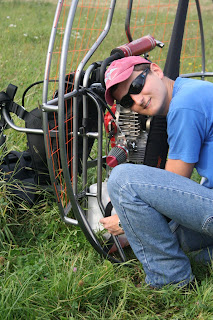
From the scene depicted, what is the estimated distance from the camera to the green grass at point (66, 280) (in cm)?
203

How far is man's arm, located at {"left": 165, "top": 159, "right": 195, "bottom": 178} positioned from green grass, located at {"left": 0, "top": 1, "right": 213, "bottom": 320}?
58 cm

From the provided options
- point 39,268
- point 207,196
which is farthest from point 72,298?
point 207,196

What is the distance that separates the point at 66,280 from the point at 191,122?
951mm

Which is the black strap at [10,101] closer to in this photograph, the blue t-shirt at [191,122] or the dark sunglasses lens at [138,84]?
the dark sunglasses lens at [138,84]

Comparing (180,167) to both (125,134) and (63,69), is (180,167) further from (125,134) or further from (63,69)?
(63,69)

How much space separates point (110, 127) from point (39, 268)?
84 cm

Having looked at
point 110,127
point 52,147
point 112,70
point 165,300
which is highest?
point 112,70

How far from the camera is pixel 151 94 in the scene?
6.93ft

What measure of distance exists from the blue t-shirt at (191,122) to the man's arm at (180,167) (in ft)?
0.09

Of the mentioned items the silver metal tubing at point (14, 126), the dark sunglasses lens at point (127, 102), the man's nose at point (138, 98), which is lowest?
the silver metal tubing at point (14, 126)

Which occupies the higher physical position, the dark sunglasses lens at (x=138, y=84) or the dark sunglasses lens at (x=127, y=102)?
the dark sunglasses lens at (x=138, y=84)

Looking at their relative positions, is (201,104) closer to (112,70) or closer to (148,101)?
(148,101)

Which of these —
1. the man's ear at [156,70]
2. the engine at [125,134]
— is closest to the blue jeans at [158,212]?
the engine at [125,134]

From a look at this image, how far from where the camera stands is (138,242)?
85.7 inches
